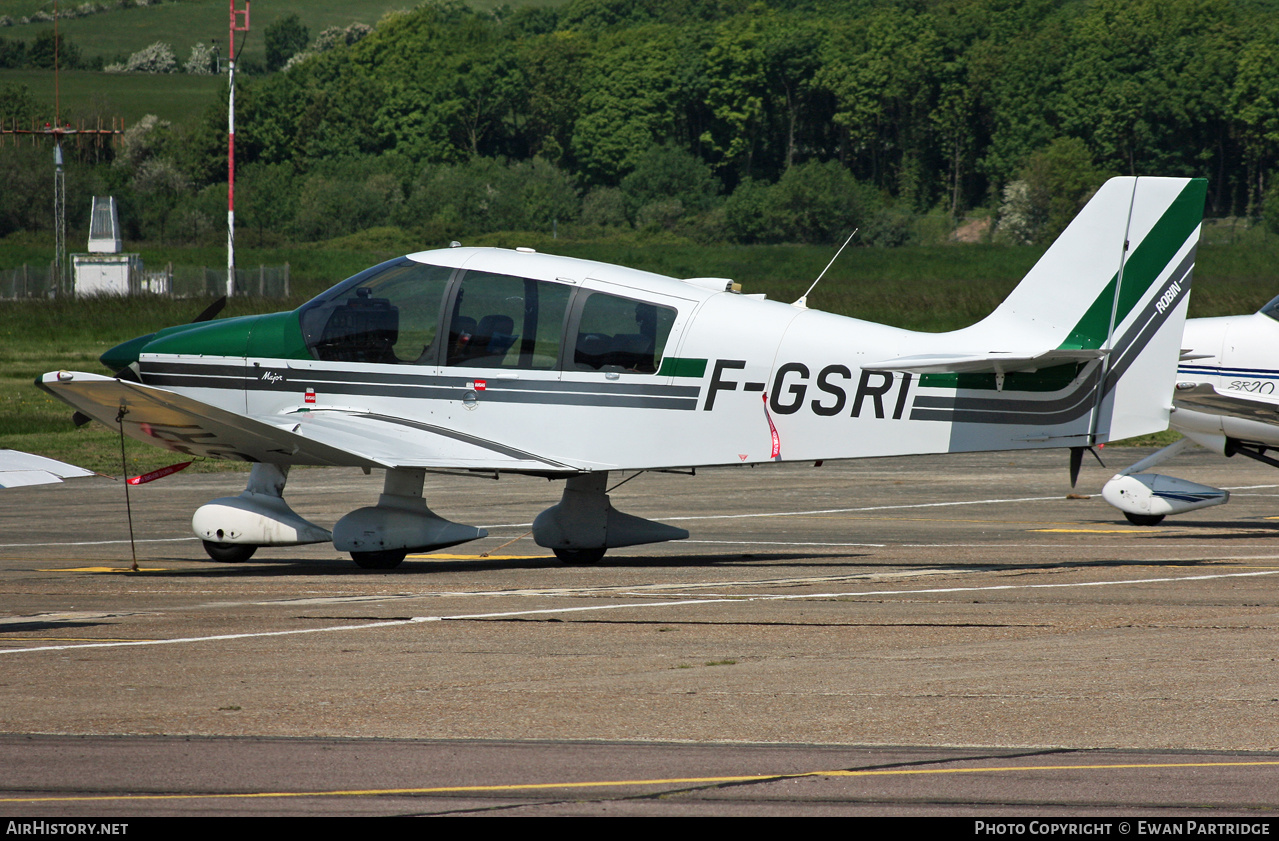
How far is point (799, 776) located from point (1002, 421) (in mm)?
6067

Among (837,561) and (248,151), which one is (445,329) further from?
(248,151)

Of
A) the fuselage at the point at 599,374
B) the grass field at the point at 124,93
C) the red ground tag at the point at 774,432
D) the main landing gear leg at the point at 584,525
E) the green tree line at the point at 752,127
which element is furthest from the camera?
the grass field at the point at 124,93

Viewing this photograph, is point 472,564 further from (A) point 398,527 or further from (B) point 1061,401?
(B) point 1061,401

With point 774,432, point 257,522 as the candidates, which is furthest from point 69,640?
point 774,432

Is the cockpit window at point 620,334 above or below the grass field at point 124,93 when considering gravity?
below

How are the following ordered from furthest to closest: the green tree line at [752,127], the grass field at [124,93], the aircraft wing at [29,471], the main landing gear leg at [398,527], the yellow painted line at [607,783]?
the grass field at [124,93] → the green tree line at [752,127] → the main landing gear leg at [398,527] → the aircraft wing at [29,471] → the yellow painted line at [607,783]

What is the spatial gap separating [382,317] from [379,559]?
6.52ft

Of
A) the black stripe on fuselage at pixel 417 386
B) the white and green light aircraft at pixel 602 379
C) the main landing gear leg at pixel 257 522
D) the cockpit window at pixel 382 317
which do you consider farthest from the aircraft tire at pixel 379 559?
the cockpit window at pixel 382 317

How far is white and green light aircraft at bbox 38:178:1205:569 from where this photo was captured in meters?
11.3

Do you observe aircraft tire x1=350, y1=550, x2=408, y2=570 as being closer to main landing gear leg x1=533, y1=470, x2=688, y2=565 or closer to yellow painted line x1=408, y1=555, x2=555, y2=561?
yellow painted line x1=408, y1=555, x2=555, y2=561

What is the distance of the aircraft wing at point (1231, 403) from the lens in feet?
48.6

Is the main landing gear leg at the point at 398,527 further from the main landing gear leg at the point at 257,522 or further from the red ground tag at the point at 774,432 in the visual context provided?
the red ground tag at the point at 774,432

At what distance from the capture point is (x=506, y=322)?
473 inches
